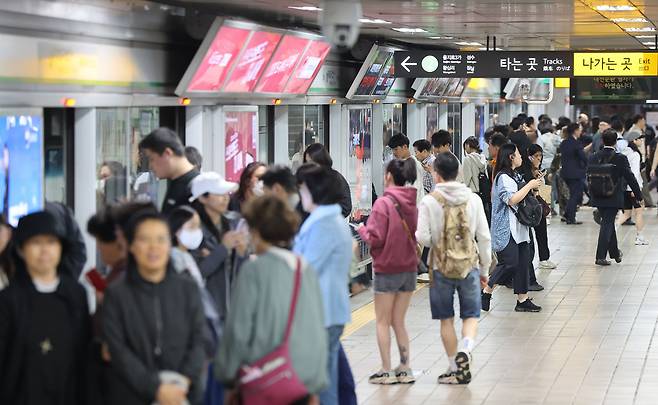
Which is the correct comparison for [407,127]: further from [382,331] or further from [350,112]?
[382,331]

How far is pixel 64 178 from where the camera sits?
8.39 meters

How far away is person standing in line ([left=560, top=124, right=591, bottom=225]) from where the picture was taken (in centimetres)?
2047

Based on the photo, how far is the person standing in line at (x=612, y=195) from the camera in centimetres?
1514

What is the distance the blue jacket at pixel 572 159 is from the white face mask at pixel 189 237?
49.0ft

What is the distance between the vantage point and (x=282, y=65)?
1156 cm

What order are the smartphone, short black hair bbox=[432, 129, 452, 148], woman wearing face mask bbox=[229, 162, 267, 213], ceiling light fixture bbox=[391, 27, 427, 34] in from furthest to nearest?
ceiling light fixture bbox=[391, 27, 427, 34]
short black hair bbox=[432, 129, 452, 148]
woman wearing face mask bbox=[229, 162, 267, 213]
the smartphone

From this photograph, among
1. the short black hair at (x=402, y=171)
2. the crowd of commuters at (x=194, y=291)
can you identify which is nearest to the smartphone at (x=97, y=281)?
the crowd of commuters at (x=194, y=291)

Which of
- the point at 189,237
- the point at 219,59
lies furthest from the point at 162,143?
the point at 219,59

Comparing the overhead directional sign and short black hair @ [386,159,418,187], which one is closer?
short black hair @ [386,159,418,187]

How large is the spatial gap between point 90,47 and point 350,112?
6.83 metres

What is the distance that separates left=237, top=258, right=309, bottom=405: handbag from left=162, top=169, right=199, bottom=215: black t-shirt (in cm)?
170

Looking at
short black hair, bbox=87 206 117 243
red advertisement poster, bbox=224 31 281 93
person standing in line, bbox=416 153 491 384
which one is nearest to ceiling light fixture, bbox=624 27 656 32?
red advertisement poster, bbox=224 31 281 93

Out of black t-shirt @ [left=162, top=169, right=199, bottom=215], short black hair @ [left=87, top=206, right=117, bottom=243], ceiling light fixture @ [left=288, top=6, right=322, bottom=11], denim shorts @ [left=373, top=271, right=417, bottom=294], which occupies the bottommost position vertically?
denim shorts @ [left=373, top=271, right=417, bottom=294]

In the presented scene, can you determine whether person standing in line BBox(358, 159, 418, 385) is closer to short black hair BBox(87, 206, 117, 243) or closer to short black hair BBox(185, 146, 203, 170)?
short black hair BBox(185, 146, 203, 170)
